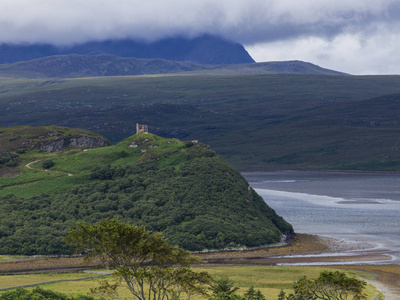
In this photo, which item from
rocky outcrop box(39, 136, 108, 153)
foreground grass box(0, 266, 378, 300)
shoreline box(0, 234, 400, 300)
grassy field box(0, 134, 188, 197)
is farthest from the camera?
rocky outcrop box(39, 136, 108, 153)

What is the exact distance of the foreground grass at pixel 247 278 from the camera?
65.9 meters

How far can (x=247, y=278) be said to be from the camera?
72250 mm

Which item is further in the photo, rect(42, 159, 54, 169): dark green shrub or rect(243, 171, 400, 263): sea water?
rect(42, 159, 54, 169): dark green shrub

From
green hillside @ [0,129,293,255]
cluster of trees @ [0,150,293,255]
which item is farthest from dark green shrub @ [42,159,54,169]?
cluster of trees @ [0,150,293,255]

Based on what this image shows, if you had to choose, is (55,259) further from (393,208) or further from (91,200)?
(393,208)

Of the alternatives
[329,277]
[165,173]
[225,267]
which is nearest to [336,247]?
[225,267]

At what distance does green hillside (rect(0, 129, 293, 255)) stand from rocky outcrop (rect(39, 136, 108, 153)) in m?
7.79

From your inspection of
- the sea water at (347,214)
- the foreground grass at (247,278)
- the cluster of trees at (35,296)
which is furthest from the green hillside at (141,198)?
the cluster of trees at (35,296)

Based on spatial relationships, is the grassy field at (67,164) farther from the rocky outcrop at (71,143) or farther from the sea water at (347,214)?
the sea water at (347,214)

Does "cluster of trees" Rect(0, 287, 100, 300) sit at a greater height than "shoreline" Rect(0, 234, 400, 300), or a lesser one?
greater

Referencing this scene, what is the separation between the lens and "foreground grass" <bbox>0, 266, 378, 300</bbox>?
65.9m

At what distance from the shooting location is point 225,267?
80.8 m

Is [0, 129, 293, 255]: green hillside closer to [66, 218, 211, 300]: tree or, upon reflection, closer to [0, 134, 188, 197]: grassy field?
[0, 134, 188, 197]: grassy field

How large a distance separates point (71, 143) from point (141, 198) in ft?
137
